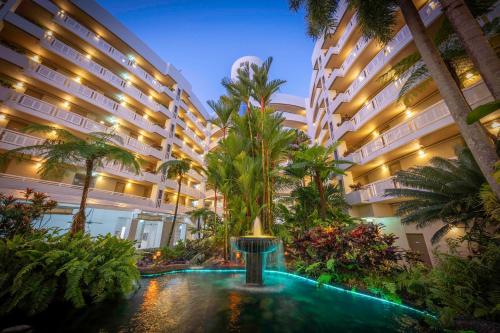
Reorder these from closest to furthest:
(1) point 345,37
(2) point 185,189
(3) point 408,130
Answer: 1. (3) point 408,130
2. (1) point 345,37
3. (2) point 185,189

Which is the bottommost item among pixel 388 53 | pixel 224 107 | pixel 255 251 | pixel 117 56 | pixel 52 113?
pixel 255 251

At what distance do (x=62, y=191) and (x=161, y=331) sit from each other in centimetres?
1631

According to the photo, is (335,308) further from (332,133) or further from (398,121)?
(332,133)

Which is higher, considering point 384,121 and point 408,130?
point 384,121

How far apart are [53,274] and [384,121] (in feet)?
58.4

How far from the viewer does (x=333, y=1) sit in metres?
7.75

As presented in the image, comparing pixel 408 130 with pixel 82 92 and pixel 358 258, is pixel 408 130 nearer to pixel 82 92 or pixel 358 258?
pixel 358 258

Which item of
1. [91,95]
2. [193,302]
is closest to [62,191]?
[91,95]

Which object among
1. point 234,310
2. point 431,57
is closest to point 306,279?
point 234,310

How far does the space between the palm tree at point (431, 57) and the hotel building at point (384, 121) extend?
1.22 metres

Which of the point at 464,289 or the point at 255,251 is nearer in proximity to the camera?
the point at 464,289

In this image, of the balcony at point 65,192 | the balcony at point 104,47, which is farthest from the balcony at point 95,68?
the balcony at point 65,192

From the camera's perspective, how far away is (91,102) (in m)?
16.5

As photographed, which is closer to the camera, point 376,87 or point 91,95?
point 376,87
